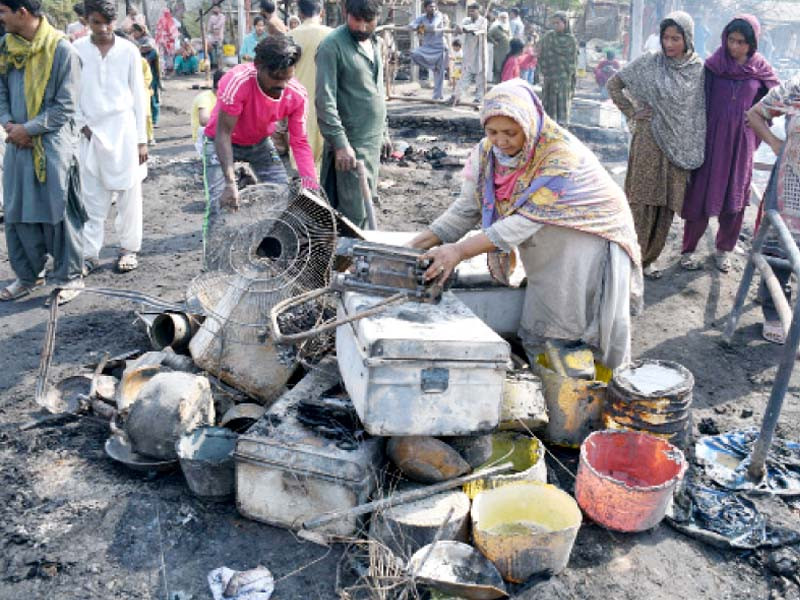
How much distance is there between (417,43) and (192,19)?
9.19 m

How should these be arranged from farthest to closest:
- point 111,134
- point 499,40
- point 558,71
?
1. point 499,40
2. point 558,71
3. point 111,134

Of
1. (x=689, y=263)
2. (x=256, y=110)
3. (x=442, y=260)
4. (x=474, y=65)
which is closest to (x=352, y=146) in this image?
(x=256, y=110)

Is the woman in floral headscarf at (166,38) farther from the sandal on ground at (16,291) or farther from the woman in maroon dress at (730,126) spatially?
the woman in maroon dress at (730,126)

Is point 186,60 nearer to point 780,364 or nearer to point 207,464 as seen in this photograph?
point 207,464

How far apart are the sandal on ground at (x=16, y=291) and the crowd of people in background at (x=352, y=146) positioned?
1cm

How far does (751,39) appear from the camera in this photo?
19.5 feet

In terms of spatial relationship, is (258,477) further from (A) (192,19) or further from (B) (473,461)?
(A) (192,19)

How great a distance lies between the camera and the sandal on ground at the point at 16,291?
5.82 m

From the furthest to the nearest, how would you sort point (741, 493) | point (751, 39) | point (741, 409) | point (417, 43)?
point (417, 43) → point (751, 39) → point (741, 409) → point (741, 493)

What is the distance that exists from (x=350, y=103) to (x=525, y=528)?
144 inches

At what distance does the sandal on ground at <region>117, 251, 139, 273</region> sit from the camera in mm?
6508

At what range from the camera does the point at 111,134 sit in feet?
20.6

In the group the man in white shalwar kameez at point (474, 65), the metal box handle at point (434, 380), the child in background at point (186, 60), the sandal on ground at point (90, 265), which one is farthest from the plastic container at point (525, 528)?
the child in background at point (186, 60)

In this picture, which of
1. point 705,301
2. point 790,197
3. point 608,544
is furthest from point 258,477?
point 705,301
